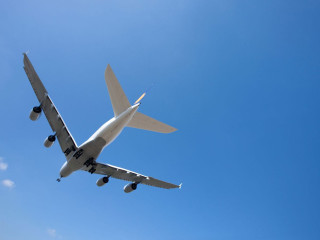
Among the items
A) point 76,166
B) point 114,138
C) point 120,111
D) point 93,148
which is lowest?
point 76,166

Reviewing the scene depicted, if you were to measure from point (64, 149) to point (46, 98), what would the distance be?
4892 millimetres

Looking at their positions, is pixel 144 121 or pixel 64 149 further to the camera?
pixel 64 149

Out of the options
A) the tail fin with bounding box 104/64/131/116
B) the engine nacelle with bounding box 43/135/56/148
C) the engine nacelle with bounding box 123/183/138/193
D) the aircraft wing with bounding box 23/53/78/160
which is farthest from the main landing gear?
the tail fin with bounding box 104/64/131/116

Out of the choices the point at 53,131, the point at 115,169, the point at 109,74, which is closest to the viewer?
the point at 109,74

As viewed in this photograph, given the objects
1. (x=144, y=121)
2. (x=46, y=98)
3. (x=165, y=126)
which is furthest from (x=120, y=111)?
(x=46, y=98)

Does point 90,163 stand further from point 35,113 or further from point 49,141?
point 35,113

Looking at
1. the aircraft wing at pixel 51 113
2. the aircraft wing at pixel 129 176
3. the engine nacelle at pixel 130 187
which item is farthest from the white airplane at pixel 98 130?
the engine nacelle at pixel 130 187

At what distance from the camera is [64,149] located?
19.8 m

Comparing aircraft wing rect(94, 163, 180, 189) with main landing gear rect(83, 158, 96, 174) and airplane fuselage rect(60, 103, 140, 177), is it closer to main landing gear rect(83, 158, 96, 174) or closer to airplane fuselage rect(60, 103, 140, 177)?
main landing gear rect(83, 158, 96, 174)

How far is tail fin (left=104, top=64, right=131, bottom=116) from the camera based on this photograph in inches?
597

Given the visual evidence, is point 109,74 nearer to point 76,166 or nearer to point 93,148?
point 93,148

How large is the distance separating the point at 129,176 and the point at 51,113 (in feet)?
32.0

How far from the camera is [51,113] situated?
60.2ft

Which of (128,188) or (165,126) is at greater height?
(165,126)
